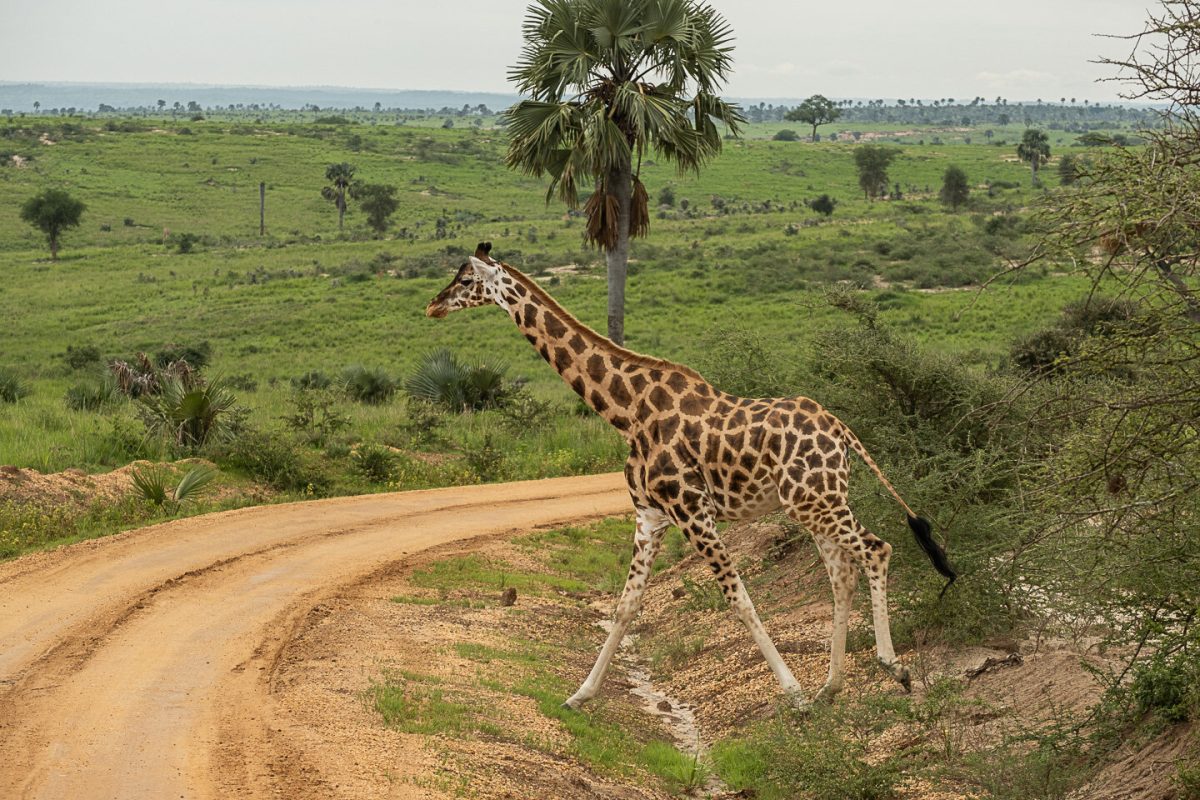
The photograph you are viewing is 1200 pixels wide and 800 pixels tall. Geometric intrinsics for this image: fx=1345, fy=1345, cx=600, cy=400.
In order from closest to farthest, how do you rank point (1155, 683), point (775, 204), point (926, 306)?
point (1155, 683), point (926, 306), point (775, 204)

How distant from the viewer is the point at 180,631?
1234cm

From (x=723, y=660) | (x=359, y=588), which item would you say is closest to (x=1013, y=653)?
(x=723, y=660)

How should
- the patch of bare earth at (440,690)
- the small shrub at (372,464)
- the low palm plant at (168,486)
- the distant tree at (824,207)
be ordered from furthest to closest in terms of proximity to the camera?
1. the distant tree at (824,207)
2. the small shrub at (372,464)
3. the low palm plant at (168,486)
4. the patch of bare earth at (440,690)

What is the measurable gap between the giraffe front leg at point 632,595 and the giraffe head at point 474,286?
8.56 feet

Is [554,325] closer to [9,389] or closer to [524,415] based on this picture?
[524,415]

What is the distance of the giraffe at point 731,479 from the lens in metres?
11.0

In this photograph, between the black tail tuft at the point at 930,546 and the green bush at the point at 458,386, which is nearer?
the black tail tuft at the point at 930,546

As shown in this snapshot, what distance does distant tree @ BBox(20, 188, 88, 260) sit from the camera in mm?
79000

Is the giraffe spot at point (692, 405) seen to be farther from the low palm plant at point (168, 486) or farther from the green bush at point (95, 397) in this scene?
the green bush at point (95, 397)

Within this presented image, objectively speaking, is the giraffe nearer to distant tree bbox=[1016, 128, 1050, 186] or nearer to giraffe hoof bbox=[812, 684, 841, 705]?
giraffe hoof bbox=[812, 684, 841, 705]

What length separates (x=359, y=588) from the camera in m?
15.0

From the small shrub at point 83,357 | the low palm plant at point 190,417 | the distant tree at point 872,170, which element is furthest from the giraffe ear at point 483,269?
the distant tree at point 872,170

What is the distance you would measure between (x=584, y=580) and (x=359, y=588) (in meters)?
3.65

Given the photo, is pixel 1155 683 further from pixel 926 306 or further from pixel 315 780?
pixel 926 306
